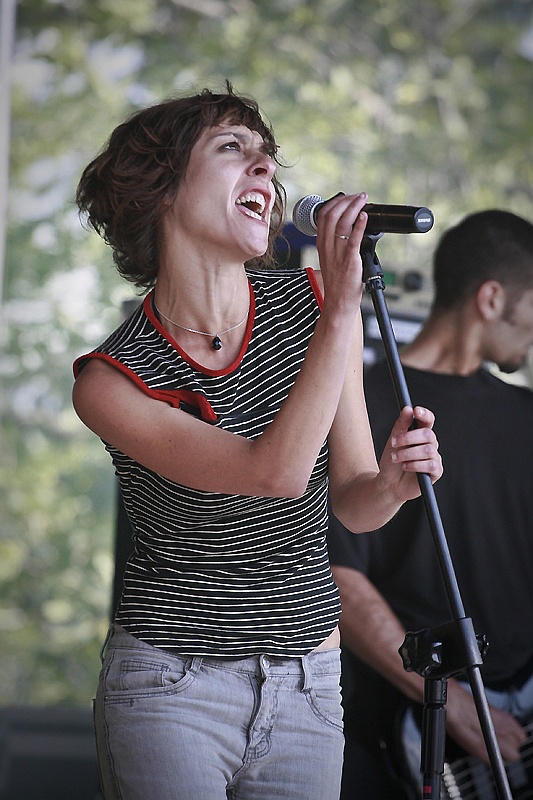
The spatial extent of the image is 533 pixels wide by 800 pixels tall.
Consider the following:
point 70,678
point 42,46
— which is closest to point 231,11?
point 42,46

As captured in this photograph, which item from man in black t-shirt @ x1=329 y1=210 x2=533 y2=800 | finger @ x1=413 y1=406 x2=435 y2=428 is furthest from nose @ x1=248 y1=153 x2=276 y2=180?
man in black t-shirt @ x1=329 y1=210 x2=533 y2=800

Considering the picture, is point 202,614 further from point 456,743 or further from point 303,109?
point 303,109

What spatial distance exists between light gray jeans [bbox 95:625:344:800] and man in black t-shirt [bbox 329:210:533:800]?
843 millimetres

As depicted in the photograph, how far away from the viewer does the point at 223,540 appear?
1.32 metres

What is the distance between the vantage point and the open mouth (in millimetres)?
1388

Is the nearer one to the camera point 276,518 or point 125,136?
point 276,518

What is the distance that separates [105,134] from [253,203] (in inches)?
95.9

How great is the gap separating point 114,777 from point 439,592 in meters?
1.12

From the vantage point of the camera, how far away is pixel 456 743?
6.97 ft

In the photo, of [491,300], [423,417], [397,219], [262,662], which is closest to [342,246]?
[397,219]

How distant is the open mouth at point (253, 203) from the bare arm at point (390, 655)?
40.1 inches

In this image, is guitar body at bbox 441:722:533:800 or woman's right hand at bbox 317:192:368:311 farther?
guitar body at bbox 441:722:533:800

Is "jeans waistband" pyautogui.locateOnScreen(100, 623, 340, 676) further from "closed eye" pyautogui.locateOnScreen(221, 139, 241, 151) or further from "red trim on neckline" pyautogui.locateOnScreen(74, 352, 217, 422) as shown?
"closed eye" pyautogui.locateOnScreen(221, 139, 241, 151)

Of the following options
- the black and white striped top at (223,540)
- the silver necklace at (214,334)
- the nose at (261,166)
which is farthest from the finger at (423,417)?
the nose at (261,166)
